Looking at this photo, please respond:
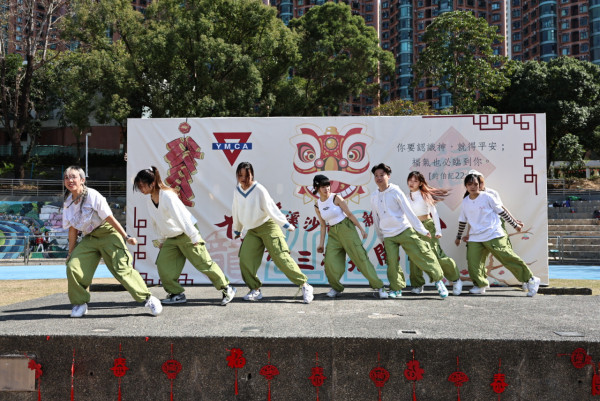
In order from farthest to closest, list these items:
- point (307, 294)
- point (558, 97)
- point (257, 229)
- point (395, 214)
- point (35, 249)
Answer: point (558, 97) → point (35, 249) → point (395, 214) → point (257, 229) → point (307, 294)

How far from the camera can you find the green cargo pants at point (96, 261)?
5.26 meters

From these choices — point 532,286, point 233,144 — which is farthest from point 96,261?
point 532,286

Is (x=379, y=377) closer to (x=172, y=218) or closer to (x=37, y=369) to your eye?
(x=37, y=369)

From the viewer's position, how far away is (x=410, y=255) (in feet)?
22.2

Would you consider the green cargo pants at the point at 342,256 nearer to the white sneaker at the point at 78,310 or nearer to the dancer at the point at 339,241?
the dancer at the point at 339,241

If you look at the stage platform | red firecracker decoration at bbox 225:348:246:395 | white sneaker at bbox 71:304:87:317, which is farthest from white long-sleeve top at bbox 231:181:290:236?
red firecracker decoration at bbox 225:348:246:395

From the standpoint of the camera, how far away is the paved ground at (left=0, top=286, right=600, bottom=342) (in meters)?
4.07

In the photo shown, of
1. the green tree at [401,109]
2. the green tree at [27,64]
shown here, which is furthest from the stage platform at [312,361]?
the green tree at [27,64]

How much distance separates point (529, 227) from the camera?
7.94m

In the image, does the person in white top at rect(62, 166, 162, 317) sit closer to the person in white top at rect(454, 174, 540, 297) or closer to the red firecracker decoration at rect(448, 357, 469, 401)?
the red firecracker decoration at rect(448, 357, 469, 401)

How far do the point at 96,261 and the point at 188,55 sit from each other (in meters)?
21.6

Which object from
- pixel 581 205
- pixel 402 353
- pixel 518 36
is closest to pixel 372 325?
pixel 402 353

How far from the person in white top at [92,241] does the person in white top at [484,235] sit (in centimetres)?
425

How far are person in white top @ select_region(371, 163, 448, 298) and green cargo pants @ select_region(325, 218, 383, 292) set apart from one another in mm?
260
